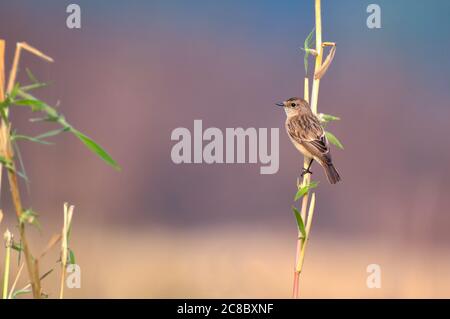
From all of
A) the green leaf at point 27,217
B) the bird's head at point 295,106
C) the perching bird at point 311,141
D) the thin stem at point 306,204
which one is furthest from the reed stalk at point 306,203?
the bird's head at point 295,106

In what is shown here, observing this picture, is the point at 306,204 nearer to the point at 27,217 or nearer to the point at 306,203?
the point at 306,203

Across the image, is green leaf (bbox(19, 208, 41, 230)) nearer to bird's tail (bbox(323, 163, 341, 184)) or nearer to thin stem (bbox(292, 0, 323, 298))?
thin stem (bbox(292, 0, 323, 298))

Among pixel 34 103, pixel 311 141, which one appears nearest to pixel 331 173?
pixel 311 141

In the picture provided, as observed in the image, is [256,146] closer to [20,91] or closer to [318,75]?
[318,75]

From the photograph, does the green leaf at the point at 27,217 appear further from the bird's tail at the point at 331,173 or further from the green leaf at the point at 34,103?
the bird's tail at the point at 331,173

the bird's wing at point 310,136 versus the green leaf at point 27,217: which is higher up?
the bird's wing at point 310,136

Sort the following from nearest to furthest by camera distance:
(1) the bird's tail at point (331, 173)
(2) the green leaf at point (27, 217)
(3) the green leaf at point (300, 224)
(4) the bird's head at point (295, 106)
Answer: (2) the green leaf at point (27, 217) < (3) the green leaf at point (300, 224) < (1) the bird's tail at point (331, 173) < (4) the bird's head at point (295, 106)

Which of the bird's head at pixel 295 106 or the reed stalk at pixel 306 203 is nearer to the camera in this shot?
the reed stalk at pixel 306 203

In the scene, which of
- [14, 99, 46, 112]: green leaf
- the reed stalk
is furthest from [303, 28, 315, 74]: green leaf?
[14, 99, 46, 112]: green leaf

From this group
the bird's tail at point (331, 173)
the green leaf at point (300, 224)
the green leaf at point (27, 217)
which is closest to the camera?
the green leaf at point (27, 217)
